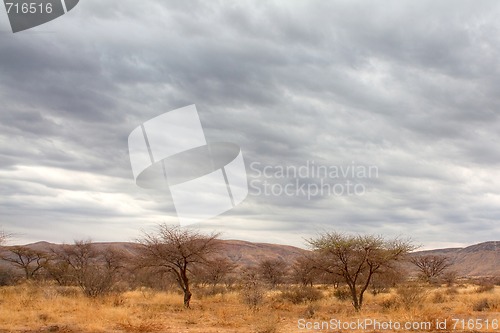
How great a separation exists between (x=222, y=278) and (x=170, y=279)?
12.5m

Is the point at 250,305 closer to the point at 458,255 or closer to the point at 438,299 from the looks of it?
the point at 438,299

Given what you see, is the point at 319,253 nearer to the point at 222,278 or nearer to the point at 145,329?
the point at 145,329

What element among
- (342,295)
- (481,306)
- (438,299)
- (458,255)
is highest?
(481,306)

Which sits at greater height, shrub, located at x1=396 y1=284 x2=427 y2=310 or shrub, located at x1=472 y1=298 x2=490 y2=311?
shrub, located at x1=396 y1=284 x2=427 y2=310

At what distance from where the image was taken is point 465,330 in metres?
15.8

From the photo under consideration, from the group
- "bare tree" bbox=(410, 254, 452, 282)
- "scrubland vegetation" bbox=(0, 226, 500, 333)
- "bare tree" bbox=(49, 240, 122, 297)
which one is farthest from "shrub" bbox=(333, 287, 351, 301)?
"bare tree" bbox=(410, 254, 452, 282)

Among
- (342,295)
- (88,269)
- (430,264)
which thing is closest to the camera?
(88,269)

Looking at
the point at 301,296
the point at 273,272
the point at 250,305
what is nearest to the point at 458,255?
the point at 273,272

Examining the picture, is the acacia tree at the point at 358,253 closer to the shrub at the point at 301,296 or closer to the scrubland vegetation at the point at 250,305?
the scrubland vegetation at the point at 250,305

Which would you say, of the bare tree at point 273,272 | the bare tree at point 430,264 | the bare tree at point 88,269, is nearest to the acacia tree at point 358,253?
the bare tree at point 88,269

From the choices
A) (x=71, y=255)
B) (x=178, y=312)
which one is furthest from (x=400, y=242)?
(x=71, y=255)

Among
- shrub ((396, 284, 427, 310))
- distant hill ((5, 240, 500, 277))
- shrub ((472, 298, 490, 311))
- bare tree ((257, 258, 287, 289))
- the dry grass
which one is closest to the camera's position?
the dry grass

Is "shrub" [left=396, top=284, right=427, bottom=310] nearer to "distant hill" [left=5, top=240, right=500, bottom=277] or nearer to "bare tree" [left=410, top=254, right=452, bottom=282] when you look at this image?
"bare tree" [left=410, top=254, right=452, bottom=282]

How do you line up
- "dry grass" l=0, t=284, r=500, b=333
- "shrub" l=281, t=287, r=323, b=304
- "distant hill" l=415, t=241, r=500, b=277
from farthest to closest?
"distant hill" l=415, t=241, r=500, b=277 < "shrub" l=281, t=287, r=323, b=304 < "dry grass" l=0, t=284, r=500, b=333
